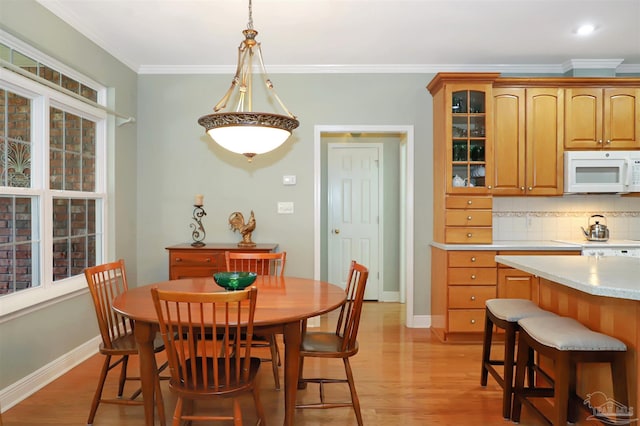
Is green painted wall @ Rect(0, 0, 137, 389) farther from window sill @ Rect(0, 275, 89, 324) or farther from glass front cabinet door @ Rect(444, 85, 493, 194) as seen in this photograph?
glass front cabinet door @ Rect(444, 85, 493, 194)

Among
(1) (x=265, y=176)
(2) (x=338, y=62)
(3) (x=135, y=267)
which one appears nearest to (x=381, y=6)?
(2) (x=338, y=62)

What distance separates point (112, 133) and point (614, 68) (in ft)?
15.7

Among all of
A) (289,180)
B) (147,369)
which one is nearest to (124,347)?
(147,369)

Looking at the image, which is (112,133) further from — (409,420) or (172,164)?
(409,420)

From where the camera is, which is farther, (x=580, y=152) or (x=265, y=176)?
(x=265, y=176)

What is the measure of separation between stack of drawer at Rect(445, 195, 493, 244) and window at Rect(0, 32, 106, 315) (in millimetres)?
3113

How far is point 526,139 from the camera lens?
3.89 meters

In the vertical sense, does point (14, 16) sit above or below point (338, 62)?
below

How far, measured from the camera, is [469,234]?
3.80 meters

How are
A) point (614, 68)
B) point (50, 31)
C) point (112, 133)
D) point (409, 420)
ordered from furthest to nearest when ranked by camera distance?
point (614, 68) → point (112, 133) → point (50, 31) → point (409, 420)

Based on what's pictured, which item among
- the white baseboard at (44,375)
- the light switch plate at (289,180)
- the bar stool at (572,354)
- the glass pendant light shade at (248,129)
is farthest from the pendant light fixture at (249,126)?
the white baseboard at (44,375)

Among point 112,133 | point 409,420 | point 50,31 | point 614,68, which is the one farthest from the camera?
point 614,68

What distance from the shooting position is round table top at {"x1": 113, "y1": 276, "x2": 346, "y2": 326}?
6.40ft

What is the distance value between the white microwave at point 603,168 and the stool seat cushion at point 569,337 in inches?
87.2
